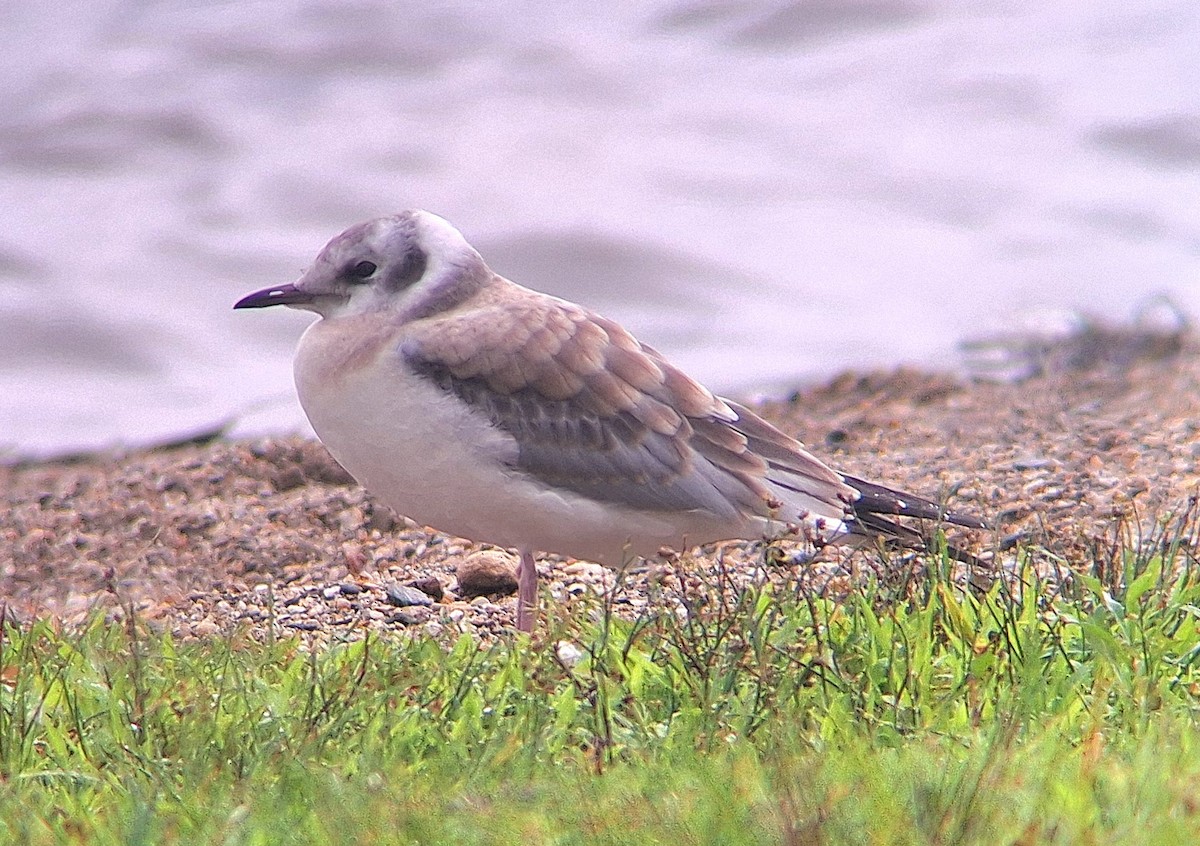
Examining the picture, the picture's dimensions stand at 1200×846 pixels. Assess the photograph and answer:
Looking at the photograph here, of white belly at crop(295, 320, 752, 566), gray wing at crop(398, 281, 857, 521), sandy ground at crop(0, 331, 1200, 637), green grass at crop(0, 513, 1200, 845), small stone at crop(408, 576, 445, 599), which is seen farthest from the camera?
small stone at crop(408, 576, 445, 599)

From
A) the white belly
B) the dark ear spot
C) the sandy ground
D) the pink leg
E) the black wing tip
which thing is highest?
the dark ear spot

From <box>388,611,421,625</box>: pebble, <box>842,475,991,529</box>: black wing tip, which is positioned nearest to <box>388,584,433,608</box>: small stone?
<box>388,611,421,625</box>: pebble

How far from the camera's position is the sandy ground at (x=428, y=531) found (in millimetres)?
5773

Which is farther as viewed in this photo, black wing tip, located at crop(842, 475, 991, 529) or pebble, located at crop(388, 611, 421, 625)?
pebble, located at crop(388, 611, 421, 625)

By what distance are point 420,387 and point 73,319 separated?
9011 mm

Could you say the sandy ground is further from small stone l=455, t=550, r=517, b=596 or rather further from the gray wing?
the gray wing

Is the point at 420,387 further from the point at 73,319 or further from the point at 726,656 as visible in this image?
the point at 73,319

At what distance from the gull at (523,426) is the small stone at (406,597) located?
41 centimetres

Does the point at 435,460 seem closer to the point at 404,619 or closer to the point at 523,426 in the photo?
the point at 523,426

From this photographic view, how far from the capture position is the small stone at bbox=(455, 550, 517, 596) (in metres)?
6.08

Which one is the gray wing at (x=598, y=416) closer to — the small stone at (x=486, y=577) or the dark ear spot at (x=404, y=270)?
the dark ear spot at (x=404, y=270)

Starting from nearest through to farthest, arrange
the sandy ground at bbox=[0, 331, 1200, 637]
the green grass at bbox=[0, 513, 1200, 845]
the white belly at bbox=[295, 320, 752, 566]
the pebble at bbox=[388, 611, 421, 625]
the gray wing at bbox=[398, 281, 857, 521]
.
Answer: the green grass at bbox=[0, 513, 1200, 845], the white belly at bbox=[295, 320, 752, 566], the gray wing at bbox=[398, 281, 857, 521], the pebble at bbox=[388, 611, 421, 625], the sandy ground at bbox=[0, 331, 1200, 637]

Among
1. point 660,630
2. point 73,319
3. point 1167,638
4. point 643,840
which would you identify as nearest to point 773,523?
point 660,630

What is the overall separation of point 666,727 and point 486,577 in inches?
74.8
